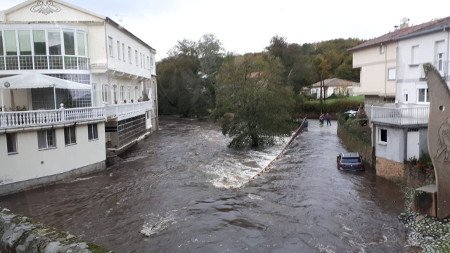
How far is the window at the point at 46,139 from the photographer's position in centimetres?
2131

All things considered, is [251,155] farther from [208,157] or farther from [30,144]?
[30,144]

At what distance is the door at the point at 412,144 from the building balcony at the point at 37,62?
21.7 metres

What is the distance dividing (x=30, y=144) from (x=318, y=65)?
68649mm

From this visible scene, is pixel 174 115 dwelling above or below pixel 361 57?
below

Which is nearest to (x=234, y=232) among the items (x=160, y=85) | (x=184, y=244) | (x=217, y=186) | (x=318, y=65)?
(x=184, y=244)

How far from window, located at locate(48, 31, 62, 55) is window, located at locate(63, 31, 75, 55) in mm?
413

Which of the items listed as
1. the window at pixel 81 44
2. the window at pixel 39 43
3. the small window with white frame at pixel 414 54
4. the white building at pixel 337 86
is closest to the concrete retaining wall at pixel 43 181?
the window at pixel 81 44

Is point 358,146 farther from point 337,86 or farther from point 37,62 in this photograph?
point 337,86

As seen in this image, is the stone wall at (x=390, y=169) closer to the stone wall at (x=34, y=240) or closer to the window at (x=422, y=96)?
the window at (x=422, y=96)

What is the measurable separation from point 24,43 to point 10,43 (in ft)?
2.98

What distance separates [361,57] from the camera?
4022 cm

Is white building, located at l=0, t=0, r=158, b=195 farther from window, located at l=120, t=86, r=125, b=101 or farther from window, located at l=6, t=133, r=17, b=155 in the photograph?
window, located at l=120, t=86, r=125, b=101

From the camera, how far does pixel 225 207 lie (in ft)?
58.2

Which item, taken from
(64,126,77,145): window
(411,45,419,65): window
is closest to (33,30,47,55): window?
(64,126,77,145): window
